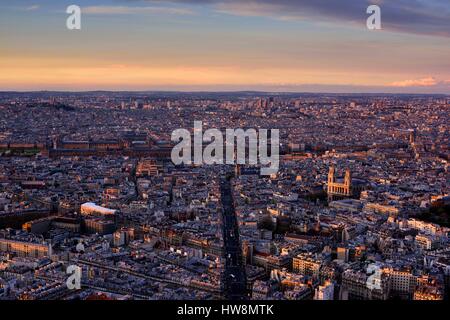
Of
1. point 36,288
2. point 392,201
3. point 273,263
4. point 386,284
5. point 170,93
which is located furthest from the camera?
point 170,93

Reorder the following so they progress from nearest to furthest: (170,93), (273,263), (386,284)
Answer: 1. (386,284)
2. (273,263)
3. (170,93)

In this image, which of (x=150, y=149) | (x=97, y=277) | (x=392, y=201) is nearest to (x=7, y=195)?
(x=97, y=277)

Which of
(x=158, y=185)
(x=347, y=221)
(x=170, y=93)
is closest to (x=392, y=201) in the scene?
(x=347, y=221)

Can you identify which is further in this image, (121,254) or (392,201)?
(392,201)

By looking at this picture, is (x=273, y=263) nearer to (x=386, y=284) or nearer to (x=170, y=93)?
(x=386, y=284)

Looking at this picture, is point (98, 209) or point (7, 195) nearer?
point (98, 209)

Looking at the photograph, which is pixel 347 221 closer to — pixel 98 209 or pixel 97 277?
pixel 98 209
